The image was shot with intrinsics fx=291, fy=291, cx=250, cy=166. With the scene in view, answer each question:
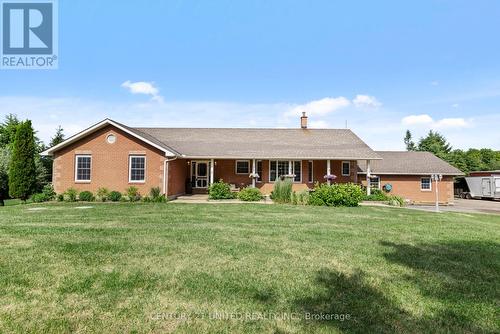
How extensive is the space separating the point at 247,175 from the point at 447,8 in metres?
15.4

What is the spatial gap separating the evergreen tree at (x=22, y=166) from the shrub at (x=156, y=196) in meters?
8.24

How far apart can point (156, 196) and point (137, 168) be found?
8.29 feet

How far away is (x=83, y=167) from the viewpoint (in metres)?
18.7

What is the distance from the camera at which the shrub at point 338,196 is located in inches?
647

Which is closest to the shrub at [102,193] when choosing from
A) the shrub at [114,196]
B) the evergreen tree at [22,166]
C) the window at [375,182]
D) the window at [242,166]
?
the shrub at [114,196]

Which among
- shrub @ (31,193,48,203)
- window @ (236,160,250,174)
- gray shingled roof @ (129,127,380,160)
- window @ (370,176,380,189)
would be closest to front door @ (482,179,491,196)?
window @ (370,176,380,189)

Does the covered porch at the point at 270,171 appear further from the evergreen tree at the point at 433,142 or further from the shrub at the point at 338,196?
the evergreen tree at the point at 433,142

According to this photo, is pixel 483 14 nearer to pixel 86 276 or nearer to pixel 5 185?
pixel 86 276

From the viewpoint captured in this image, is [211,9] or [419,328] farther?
[211,9]

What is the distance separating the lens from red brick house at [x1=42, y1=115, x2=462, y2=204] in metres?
18.5

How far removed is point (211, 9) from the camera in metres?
12.5

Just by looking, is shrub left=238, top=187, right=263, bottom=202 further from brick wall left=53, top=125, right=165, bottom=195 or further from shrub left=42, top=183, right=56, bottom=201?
shrub left=42, top=183, right=56, bottom=201

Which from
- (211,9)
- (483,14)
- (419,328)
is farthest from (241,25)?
(419,328)

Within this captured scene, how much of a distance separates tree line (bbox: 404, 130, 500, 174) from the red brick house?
19518 mm
